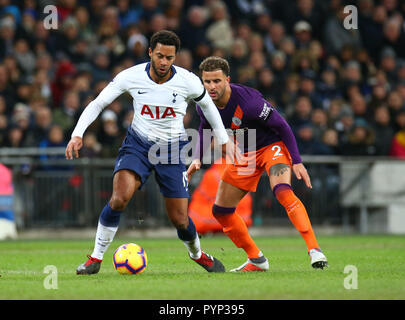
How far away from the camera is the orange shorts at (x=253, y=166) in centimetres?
909

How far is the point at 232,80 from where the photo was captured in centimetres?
1794

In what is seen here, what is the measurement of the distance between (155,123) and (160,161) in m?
0.38

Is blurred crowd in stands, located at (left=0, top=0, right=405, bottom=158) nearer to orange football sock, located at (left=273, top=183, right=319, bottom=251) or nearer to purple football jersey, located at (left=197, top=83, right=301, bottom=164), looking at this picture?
purple football jersey, located at (left=197, top=83, right=301, bottom=164)

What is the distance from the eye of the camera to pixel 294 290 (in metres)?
6.78

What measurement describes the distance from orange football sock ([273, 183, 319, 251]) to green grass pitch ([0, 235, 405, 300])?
0.34m

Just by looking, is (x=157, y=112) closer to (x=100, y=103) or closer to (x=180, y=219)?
(x=100, y=103)

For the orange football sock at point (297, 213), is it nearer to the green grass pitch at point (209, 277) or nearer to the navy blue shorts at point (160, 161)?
the green grass pitch at point (209, 277)

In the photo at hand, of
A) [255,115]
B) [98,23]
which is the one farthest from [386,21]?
[255,115]

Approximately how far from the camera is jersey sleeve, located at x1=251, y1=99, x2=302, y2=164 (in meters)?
8.95

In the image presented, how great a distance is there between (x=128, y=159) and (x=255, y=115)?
1.53 m

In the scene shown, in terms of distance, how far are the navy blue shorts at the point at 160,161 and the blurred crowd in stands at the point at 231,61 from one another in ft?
24.3
